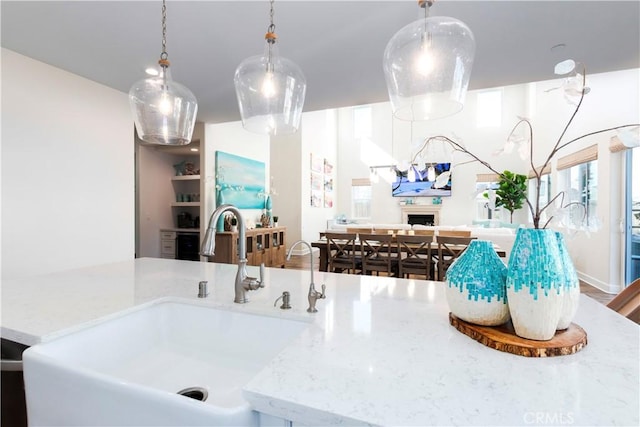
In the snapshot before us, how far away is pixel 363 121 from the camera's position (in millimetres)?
10055

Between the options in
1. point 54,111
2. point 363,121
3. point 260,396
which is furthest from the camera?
point 363,121

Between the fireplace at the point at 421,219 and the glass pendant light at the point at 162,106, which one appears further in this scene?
the fireplace at the point at 421,219

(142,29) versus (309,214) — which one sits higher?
(142,29)

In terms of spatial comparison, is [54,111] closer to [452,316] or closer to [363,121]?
[452,316]

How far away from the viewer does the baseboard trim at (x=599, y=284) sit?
13.4 feet

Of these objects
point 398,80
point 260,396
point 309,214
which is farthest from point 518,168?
point 260,396

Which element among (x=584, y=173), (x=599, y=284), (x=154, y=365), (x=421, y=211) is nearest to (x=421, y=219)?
(x=421, y=211)

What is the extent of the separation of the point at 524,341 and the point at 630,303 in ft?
2.49

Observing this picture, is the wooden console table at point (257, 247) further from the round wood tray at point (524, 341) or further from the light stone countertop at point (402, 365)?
the round wood tray at point (524, 341)

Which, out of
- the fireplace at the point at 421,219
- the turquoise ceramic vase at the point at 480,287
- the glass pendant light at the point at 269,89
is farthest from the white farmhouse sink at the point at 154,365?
the fireplace at the point at 421,219

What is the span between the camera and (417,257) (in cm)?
364

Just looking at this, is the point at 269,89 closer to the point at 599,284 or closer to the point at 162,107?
the point at 162,107

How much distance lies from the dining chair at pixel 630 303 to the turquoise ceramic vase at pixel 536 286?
59 centimetres

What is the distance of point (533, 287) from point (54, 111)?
3.65m
